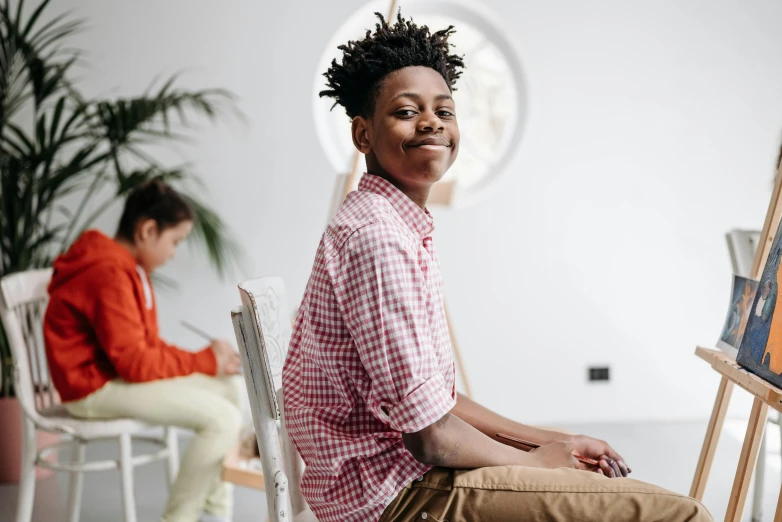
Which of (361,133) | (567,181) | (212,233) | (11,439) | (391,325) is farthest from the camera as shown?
(567,181)

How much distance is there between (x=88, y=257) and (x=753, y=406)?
1.80 m

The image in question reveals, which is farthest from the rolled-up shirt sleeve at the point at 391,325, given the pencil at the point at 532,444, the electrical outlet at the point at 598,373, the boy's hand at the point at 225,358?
the electrical outlet at the point at 598,373

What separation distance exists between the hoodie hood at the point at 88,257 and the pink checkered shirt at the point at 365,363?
125cm

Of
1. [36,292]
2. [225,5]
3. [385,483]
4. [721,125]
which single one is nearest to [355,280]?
[385,483]

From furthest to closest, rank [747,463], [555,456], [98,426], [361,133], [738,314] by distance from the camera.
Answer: [98,426] < [738,314] < [747,463] < [361,133] < [555,456]

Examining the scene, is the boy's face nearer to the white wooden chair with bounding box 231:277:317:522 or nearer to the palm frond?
A: the white wooden chair with bounding box 231:277:317:522

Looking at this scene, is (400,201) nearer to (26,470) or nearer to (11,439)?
(26,470)

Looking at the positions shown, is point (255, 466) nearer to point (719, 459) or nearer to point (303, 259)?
point (303, 259)

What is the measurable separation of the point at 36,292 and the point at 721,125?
10.3 feet

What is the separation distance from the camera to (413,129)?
1.31m

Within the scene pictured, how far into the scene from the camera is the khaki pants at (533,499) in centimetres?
113

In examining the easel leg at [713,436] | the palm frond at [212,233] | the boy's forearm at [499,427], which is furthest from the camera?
the palm frond at [212,233]

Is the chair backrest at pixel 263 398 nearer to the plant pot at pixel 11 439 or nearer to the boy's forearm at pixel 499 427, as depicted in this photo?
the boy's forearm at pixel 499 427

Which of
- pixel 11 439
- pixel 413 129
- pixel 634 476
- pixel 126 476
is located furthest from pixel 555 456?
pixel 11 439
